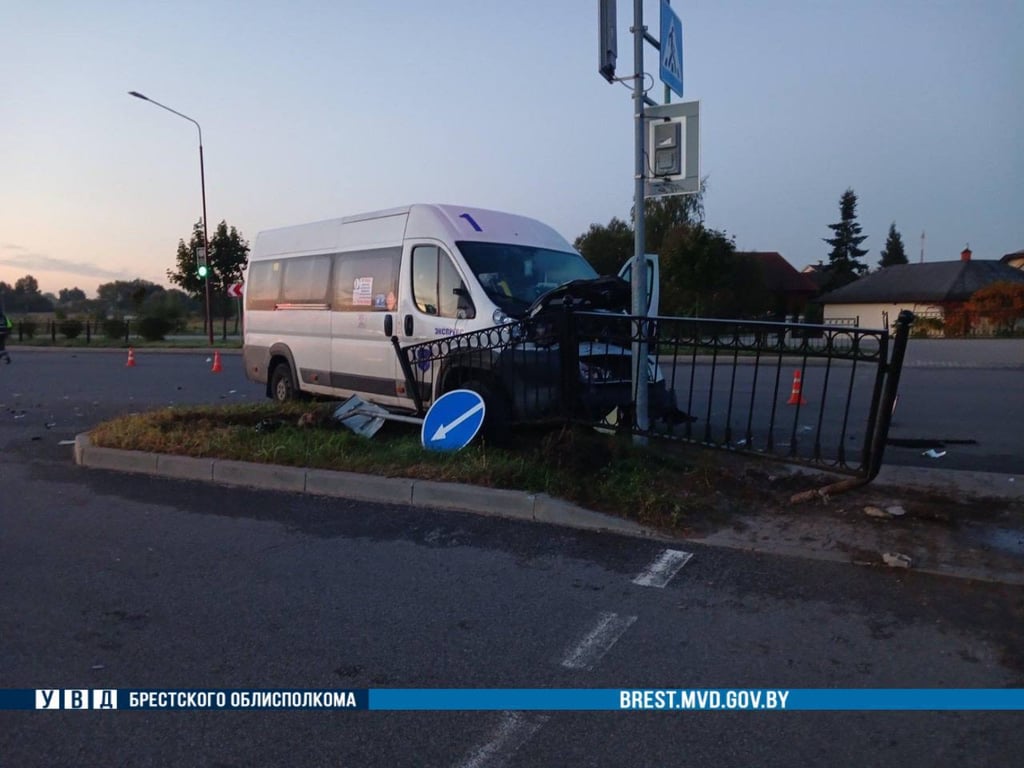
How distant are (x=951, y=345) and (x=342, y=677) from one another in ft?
92.2

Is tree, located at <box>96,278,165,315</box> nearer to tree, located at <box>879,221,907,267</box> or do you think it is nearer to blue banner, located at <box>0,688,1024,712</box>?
blue banner, located at <box>0,688,1024,712</box>

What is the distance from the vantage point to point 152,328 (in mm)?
37094

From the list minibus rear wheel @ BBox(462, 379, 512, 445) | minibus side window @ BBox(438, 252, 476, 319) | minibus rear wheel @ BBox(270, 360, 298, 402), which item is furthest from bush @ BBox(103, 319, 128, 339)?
minibus rear wheel @ BBox(462, 379, 512, 445)

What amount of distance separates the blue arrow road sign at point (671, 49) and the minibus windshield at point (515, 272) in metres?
2.32

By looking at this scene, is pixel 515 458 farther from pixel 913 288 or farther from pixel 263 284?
pixel 913 288

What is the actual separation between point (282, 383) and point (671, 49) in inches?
276

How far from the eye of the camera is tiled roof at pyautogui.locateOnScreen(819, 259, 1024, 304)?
163 ft

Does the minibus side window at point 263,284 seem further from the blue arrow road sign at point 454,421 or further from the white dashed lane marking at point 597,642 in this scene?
the white dashed lane marking at point 597,642

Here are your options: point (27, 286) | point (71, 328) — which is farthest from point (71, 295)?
point (71, 328)

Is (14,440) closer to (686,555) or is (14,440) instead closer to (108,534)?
(108,534)

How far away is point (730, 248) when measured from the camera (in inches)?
1463

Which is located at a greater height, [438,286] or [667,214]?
[667,214]

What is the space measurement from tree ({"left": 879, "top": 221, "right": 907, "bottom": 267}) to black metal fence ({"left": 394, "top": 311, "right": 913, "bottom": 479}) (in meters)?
84.1

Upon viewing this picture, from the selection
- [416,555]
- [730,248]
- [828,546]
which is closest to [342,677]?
[416,555]
